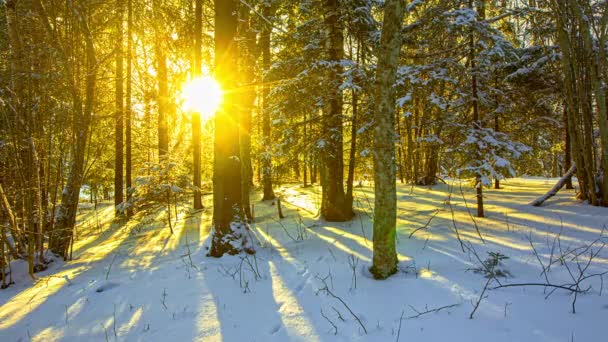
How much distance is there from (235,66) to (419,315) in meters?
5.44

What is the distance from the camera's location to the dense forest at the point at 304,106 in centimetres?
540

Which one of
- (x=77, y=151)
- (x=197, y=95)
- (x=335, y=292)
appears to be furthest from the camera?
(x=197, y=95)

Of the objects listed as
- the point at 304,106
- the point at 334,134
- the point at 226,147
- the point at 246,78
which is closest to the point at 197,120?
the point at 246,78

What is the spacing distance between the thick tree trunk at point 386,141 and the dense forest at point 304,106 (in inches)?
0.7

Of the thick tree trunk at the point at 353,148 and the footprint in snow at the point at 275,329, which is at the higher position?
the thick tree trunk at the point at 353,148

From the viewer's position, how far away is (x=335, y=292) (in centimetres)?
384

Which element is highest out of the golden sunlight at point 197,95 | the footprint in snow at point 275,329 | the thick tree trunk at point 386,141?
the golden sunlight at point 197,95

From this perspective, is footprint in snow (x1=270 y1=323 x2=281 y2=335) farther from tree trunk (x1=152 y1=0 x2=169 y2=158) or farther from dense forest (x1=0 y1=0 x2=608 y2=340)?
tree trunk (x1=152 y1=0 x2=169 y2=158)

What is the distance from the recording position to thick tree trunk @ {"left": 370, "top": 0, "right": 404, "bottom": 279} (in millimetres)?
3721

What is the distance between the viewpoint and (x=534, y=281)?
3.59 metres

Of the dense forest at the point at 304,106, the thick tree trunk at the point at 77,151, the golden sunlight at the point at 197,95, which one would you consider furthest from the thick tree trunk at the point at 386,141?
the thick tree trunk at the point at 77,151

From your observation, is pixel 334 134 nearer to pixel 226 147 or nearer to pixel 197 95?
pixel 226 147

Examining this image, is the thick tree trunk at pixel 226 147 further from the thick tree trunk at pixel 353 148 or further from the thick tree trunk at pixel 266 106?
the thick tree trunk at pixel 353 148

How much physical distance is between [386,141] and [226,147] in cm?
346
